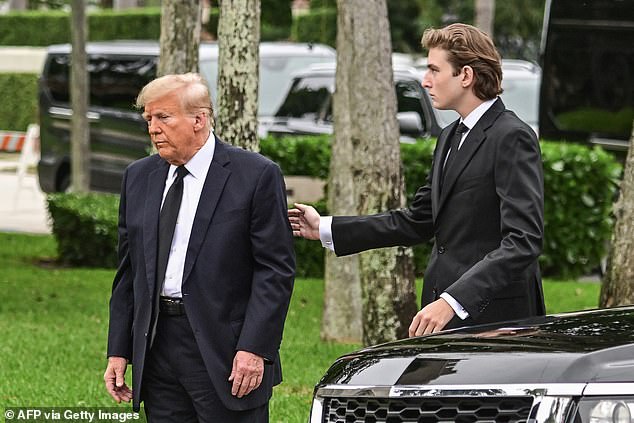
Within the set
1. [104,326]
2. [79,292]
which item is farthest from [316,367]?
[79,292]

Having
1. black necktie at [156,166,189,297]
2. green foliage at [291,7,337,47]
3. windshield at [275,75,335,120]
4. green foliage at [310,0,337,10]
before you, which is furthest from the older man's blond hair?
green foliage at [310,0,337,10]

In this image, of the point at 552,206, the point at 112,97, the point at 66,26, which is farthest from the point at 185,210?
the point at 66,26

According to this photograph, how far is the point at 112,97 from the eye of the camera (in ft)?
62.1

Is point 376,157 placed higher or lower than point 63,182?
higher

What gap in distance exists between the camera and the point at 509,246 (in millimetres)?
4629

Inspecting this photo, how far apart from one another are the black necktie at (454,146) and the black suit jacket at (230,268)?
0.59 meters

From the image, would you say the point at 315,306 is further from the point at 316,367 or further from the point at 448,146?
the point at 448,146

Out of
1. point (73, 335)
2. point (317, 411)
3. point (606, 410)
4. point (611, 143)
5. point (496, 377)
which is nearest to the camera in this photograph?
point (606, 410)

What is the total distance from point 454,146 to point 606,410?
164 cm

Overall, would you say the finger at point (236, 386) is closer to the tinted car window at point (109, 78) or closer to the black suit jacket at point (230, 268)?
the black suit jacket at point (230, 268)

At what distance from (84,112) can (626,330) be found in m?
13.4

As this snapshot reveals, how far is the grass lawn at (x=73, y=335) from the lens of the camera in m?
8.14

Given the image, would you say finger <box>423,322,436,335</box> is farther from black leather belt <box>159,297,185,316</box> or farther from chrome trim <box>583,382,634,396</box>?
chrome trim <box>583,382,634,396</box>

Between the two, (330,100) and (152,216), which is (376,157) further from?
(330,100)
